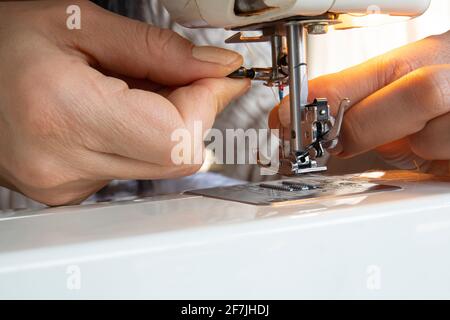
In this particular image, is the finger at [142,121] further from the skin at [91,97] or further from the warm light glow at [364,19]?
the warm light glow at [364,19]

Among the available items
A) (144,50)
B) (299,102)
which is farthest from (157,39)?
(299,102)

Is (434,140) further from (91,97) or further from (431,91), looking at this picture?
(91,97)

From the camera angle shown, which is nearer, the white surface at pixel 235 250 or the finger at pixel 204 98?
the white surface at pixel 235 250

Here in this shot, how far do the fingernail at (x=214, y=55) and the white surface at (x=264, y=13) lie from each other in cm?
2

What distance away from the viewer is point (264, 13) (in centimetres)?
49

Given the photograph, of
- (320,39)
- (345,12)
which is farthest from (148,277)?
(320,39)

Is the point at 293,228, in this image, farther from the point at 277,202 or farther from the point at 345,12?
the point at 345,12

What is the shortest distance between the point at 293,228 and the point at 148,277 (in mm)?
102

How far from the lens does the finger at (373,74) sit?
0.63 meters

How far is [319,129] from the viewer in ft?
1.81

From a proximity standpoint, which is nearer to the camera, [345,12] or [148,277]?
[148,277]

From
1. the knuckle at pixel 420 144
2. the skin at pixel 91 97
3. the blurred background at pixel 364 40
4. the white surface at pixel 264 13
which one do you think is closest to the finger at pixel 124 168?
the skin at pixel 91 97

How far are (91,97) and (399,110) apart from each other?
0.92 feet

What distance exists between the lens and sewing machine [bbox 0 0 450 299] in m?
0.36
